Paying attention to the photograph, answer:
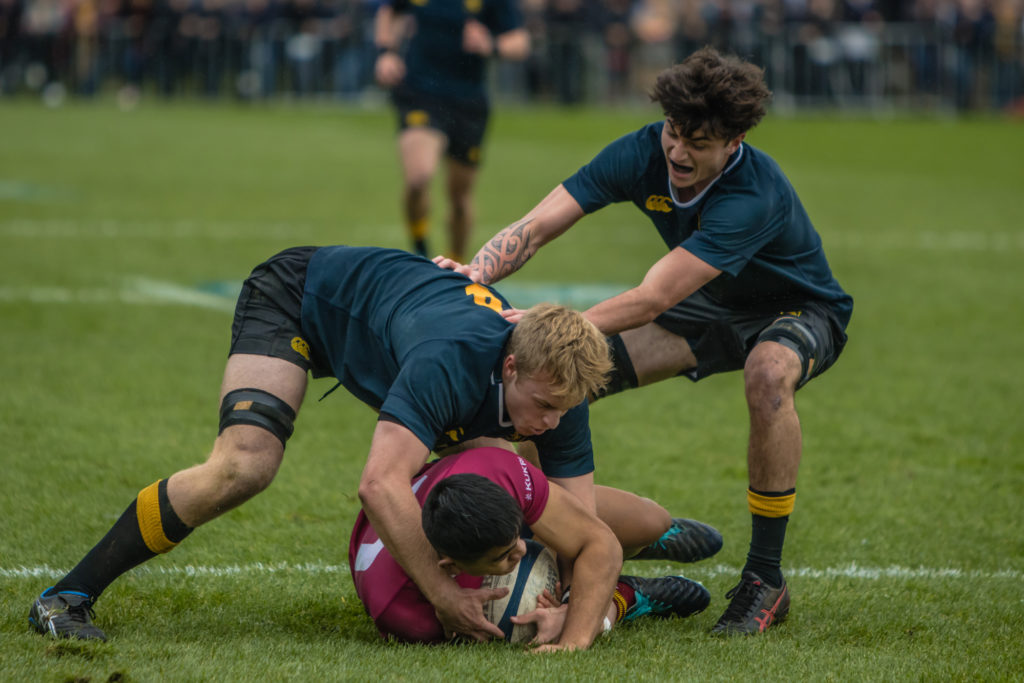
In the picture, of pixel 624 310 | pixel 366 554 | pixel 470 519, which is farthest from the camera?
pixel 624 310

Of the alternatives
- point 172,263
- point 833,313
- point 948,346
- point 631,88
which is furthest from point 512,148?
point 833,313

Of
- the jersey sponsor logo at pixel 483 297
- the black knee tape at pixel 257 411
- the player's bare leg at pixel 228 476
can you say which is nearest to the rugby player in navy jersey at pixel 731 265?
the jersey sponsor logo at pixel 483 297

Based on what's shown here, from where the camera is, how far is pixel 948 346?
945 centimetres

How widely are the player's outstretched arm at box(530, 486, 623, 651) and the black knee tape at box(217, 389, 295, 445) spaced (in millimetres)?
921

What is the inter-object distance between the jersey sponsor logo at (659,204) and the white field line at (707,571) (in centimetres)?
147

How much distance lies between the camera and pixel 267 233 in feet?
45.3

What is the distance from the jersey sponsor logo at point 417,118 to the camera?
10.7 metres

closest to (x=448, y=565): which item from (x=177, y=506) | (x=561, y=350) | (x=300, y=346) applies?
(x=561, y=350)

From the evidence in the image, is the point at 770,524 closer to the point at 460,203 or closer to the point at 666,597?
the point at 666,597

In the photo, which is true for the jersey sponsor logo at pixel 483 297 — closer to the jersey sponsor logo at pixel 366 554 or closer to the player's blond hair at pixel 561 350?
the player's blond hair at pixel 561 350

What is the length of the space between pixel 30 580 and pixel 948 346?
22.4ft

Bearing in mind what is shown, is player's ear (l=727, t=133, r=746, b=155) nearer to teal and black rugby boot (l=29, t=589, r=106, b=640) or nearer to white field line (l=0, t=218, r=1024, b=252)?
teal and black rugby boot (l=29, t=589, r=106, b=640)

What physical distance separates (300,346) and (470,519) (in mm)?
1136

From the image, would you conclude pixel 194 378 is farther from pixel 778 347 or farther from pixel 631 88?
pixel 631 88
